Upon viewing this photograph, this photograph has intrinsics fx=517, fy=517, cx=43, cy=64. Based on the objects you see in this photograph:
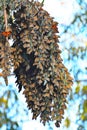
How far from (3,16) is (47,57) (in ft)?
0.62

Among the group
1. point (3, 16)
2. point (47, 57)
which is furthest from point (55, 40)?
point (3, 16)

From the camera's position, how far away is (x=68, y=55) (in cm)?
454

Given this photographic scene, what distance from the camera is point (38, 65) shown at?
146cm

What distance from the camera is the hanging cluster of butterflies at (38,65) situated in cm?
148

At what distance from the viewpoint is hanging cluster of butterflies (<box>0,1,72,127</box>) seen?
58.1 inches

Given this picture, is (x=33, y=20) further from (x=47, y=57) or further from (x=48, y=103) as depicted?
(x=48, y=103)

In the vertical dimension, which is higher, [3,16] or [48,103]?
[3,16]

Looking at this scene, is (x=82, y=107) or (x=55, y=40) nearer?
(x=55, y=40)

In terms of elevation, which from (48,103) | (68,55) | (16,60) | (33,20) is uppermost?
(68,55)

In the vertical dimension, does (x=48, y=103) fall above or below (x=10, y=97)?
below

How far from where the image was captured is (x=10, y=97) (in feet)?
15.3

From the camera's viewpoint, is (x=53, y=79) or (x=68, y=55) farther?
(x=68, y=55)

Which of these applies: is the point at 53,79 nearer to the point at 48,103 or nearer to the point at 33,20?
the point at 48,103

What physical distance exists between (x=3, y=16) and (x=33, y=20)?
93 millimetres
